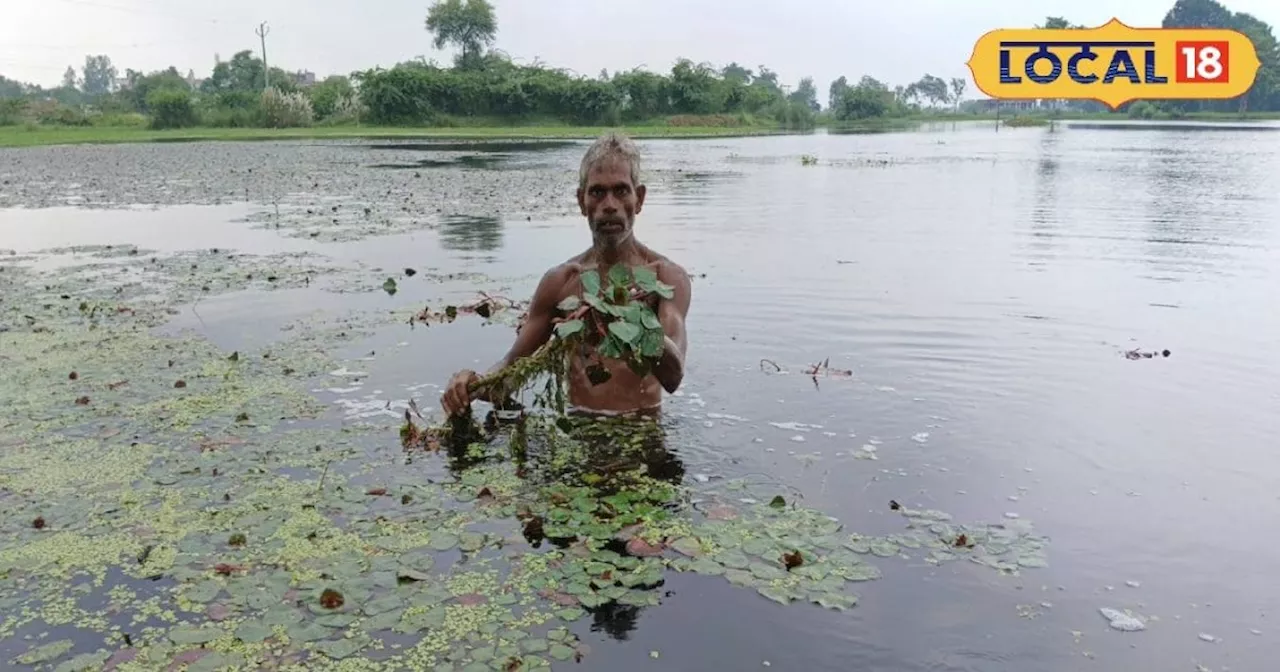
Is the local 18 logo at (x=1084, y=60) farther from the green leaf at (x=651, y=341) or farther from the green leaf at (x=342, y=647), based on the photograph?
the green leaf at (x=342, y=647)

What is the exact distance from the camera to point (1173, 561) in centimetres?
446

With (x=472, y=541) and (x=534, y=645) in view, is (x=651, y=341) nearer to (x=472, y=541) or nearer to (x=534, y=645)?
(x=472, y=541)

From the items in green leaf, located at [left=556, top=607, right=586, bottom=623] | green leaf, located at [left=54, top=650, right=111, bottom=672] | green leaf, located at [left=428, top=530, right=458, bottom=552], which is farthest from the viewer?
green leaf, located at [left=428, top=530, right=458, bottom=552]

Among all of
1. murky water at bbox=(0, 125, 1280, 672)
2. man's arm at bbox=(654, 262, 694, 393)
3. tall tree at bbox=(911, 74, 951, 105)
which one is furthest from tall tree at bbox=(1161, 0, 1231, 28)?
man's arm at bbox=(654, 262, 694, 393)

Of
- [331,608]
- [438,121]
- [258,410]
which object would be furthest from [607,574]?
[438,121]

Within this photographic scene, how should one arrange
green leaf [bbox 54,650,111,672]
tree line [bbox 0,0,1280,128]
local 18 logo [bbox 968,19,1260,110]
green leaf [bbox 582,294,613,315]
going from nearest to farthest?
green leaf [bbox 54,650,111,672], green leaf [bbox 582,294,613,315], local 18 logo [bbox 968,19,1260,110], tree line [bbox 0,0,1280,128]

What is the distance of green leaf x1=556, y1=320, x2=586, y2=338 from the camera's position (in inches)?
197

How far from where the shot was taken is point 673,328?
19.2ft

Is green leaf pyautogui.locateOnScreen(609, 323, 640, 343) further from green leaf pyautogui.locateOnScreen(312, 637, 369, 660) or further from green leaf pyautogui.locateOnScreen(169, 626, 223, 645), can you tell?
green leaf pyautogui.locateOnScreen(169, 626, 223, 645)

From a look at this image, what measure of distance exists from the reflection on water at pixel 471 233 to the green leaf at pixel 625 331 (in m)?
9.87

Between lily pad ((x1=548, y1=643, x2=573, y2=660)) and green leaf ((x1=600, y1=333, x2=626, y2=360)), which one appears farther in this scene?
green leaf ((x1=600, y1=333, x2=626, y2=360))

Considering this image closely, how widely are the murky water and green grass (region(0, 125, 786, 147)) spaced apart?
111 feet

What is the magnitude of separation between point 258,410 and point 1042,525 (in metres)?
5.14

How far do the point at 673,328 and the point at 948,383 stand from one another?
2889 mm
